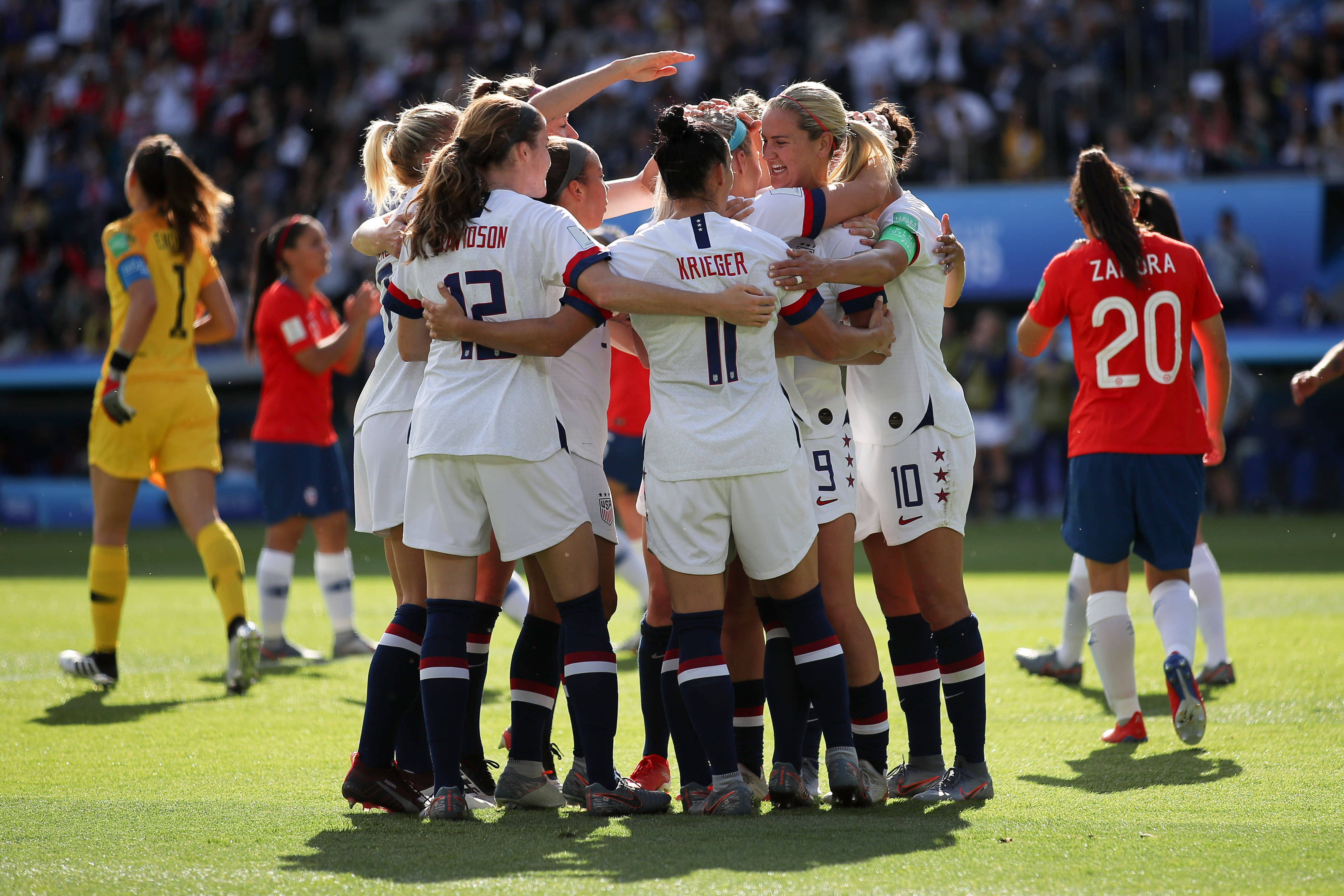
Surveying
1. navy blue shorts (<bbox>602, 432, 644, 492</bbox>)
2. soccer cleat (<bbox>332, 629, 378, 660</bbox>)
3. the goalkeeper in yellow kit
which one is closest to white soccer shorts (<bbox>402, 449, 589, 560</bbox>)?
the goalkeeper in yellow kit

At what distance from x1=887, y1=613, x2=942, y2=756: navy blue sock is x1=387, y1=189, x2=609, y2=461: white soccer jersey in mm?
1218

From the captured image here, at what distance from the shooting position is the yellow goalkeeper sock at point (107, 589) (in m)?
6.29

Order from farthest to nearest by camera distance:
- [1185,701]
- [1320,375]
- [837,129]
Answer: [1320,375]
[1185,701]
[837,129]

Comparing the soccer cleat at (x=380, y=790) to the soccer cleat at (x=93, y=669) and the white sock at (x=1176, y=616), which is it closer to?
the white sock at (x=1176, y=616)

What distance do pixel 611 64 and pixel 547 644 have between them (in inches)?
84.2

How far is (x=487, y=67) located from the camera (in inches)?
810

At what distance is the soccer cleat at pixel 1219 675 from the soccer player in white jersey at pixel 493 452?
10.3 feet

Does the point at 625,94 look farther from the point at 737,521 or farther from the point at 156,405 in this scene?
the point at 737,521

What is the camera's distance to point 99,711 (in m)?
5.79

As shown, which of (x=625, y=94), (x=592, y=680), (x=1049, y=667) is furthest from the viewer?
(x=625, y=94)

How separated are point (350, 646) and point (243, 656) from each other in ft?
4.01

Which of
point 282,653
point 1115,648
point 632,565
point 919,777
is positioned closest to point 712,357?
point 919,777

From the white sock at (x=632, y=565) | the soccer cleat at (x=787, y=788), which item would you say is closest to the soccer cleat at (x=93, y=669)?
the white sock at (x=632, y=565)

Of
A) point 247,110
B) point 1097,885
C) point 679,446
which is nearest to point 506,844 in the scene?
point 679,446
